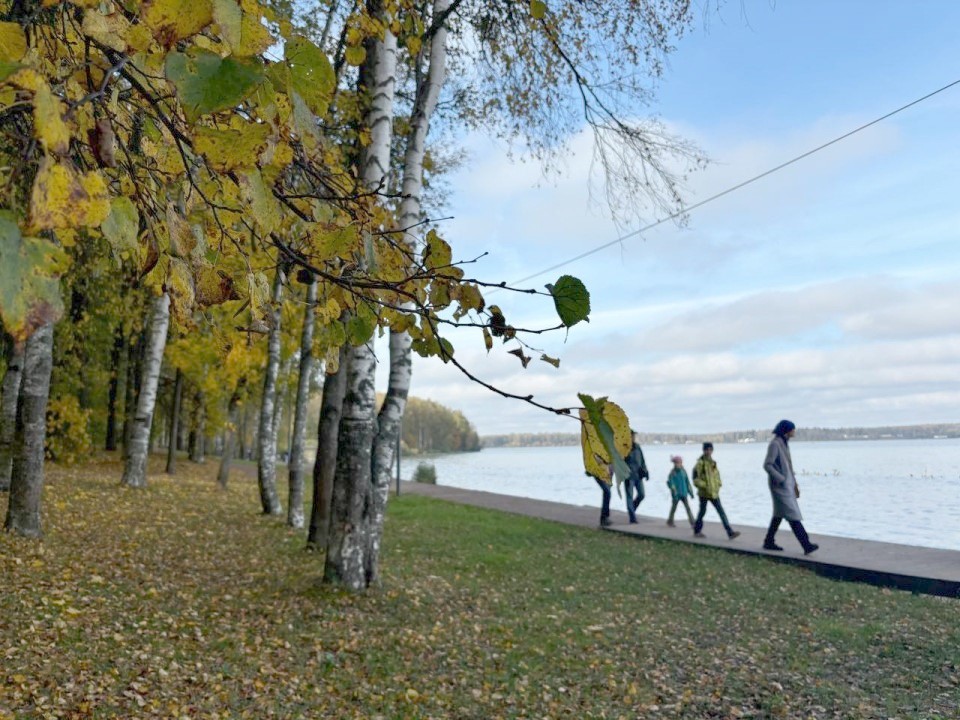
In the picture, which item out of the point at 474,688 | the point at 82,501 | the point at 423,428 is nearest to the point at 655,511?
the point at 82,501

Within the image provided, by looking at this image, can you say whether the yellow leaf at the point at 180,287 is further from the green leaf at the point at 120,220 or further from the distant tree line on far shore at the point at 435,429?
the distant tree line on far shore at the point at 435,429

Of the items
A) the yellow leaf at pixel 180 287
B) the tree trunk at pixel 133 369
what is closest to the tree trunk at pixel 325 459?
the yellow leaf at pixel 180 287

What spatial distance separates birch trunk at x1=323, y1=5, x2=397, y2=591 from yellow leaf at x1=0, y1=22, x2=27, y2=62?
542 cm

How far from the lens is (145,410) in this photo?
13531mm

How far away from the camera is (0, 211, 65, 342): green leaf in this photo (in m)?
0.80

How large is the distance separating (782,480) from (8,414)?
11489mm

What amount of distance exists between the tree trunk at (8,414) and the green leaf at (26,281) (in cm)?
1028

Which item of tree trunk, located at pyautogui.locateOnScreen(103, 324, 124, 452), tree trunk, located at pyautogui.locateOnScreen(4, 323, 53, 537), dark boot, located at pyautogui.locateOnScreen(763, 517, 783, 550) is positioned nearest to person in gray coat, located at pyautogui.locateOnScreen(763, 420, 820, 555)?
dark boot, located at pyautogui.locateOnScreen(763, 517, 783, 550)

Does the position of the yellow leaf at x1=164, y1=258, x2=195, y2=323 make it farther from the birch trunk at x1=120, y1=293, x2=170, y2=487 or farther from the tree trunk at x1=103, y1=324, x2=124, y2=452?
the tree trunk at x1=103, y1=324, x2=124, y2=452

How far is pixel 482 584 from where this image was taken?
7.95 m

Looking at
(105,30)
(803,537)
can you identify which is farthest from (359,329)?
(803,537)

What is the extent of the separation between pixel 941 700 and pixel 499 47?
296 inches

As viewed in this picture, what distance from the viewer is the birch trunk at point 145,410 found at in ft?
43.2

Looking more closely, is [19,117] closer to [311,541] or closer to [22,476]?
[22,476]
